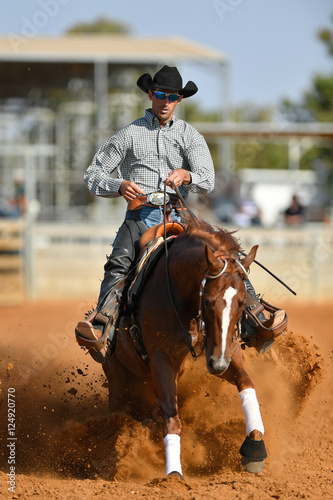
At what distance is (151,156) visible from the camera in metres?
5.09

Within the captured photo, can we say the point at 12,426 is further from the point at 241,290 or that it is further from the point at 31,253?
the point at 31,253

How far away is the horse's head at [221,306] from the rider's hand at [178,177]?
1006 millimetres

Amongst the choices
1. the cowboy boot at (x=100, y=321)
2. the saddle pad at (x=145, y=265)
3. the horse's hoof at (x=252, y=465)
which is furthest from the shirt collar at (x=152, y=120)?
the horse's hoof at (x=252, y=465)

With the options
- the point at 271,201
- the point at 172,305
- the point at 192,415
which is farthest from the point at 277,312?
the point at 271,201

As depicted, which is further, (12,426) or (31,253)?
(31,253)

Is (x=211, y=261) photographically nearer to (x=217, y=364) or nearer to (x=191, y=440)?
(x=217, y=364)

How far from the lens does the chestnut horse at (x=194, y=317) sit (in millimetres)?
3824

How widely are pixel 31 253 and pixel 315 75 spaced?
88.5 ft

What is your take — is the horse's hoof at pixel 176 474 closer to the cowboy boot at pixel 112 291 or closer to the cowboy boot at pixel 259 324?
the cowboy boot at pixel 112 291

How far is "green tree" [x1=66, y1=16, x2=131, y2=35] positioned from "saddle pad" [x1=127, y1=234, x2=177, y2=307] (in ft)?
212

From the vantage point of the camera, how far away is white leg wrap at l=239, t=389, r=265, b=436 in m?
4.42

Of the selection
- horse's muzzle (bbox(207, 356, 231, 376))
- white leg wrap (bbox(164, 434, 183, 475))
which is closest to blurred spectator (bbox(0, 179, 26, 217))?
white leg wrap (bbox(164, 434, 183, 475))

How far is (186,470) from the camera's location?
4.95 metres

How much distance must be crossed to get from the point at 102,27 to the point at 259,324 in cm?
6679
